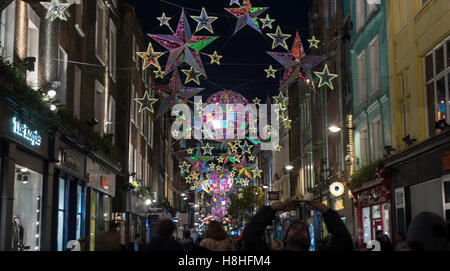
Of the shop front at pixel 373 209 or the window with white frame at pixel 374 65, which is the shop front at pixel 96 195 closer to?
the shop front at pixel 373 209

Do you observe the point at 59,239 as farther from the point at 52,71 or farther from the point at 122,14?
the point at 122,14

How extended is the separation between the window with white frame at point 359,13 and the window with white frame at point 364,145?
201 inches

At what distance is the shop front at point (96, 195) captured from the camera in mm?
26375

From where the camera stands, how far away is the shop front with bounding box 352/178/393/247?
26294 mm

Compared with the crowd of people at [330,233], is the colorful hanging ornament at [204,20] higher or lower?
higher

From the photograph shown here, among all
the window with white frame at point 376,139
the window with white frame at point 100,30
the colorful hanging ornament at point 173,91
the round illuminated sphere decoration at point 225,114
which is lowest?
the window with white frame at point 376,139

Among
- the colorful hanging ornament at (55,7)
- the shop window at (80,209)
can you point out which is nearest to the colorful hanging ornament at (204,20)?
the colorful hanging ornament at (55,7)

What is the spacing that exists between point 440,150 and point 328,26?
22.3 metres

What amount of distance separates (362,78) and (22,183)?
18292 millimetres

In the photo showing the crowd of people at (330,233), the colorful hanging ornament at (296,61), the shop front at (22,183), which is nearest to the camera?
the crowd of people at (330,233)

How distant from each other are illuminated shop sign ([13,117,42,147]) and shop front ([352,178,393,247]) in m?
12.8

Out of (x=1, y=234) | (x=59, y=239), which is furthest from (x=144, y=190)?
(x=1, y=234)

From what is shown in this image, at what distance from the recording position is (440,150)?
758 inches

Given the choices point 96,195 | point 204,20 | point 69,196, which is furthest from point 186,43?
point 96,195
